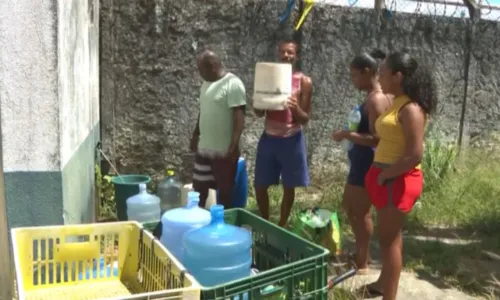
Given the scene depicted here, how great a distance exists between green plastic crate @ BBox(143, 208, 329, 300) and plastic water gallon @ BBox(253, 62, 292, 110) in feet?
6.51

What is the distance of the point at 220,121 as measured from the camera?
4781 millimetres

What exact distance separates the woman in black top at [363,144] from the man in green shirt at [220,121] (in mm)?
992

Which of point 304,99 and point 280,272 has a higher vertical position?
point 304,99

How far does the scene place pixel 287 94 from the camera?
4504mm

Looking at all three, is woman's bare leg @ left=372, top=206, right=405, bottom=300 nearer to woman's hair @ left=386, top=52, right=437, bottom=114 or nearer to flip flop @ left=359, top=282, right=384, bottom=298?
flip flop @ left=359, top=282, right=384, bottom=298

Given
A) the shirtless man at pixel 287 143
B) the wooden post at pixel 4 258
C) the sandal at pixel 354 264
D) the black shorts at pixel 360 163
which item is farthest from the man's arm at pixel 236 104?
A: the wooden post at pixel 4 258

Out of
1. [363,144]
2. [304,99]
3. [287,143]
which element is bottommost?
[287,143]

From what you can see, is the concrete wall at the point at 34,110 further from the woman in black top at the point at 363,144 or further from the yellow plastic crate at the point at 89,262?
the woman in black top at the point at 363,144

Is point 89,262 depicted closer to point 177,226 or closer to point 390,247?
point 177,226

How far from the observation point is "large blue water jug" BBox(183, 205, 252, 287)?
7.29ft

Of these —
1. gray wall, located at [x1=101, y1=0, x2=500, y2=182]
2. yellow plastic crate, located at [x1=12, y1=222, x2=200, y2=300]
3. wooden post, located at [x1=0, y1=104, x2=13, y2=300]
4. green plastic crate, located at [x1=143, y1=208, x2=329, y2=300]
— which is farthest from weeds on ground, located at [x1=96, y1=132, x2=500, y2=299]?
wooden post, located at [x1=0, y1=104, x2=13, y2=300]

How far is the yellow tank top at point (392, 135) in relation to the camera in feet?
11.1

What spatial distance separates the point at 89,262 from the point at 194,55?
13.0ft

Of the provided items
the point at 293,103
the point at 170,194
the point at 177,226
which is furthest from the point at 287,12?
the point at 177,226
